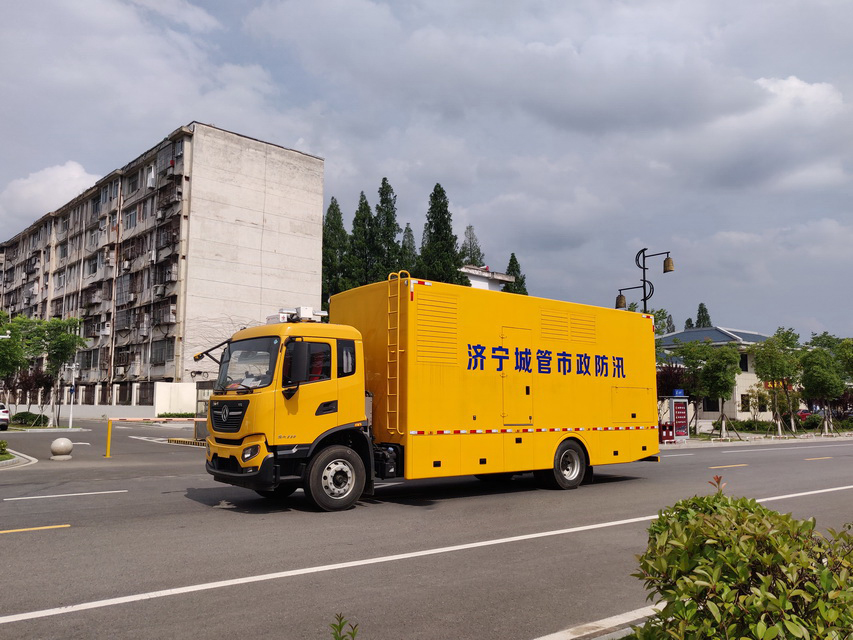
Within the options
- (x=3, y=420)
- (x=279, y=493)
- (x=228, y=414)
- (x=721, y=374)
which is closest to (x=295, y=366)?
(x=228, y=414)

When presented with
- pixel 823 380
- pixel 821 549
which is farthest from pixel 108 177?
pixel 821 549

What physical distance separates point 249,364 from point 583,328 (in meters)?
6.71

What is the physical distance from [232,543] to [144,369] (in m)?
55.3

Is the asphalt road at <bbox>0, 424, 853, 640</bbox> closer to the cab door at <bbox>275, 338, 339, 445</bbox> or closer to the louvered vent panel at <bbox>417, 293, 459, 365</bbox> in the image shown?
the cab door at <bbox>275, 338, 339, 445</bbox>

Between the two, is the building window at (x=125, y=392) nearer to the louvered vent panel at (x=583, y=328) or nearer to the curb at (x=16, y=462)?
the curb at (x=16, y=462)

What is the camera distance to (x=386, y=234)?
64.4m

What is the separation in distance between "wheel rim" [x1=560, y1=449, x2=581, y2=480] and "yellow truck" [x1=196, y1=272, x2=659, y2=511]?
2 cm

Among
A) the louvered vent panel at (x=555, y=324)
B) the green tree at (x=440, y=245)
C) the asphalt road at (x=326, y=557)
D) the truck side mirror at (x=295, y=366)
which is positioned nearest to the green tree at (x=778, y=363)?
the green tree at (x=440, y=245)

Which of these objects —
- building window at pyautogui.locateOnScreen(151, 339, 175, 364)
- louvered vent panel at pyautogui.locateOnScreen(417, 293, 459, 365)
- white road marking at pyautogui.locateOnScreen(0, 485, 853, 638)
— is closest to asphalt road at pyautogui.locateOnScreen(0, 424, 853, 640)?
white road marking at pyautogui.locateOnScreen(0, 485, 853, 638)

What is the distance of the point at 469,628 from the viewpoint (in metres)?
5.16

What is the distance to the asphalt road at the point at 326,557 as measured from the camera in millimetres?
5332

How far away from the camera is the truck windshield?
33.6 ft

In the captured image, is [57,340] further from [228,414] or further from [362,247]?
[228,414]

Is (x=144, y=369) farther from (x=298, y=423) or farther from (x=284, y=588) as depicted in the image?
(x=284, y=588)
